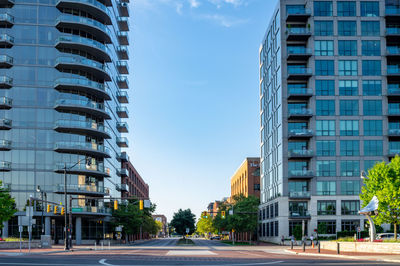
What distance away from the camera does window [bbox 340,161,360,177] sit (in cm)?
8500

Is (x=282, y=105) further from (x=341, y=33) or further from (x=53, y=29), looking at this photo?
(x=53, y=29)

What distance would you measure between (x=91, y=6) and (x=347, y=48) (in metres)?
43.3

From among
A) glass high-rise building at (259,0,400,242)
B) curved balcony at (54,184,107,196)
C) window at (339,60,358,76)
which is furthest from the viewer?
window at (339,60,358,76)

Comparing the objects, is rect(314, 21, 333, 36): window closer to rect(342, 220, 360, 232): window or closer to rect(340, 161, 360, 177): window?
rect(340, 161, 360, 177): window

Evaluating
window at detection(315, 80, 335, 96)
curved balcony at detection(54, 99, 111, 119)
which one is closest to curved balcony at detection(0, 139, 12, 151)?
curved balcony at detection(54, 99, 111, 119)

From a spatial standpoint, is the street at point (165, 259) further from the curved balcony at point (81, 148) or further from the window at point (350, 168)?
the window at point (350, 168)

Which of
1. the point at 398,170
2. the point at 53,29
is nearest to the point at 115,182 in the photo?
the point at 53,29

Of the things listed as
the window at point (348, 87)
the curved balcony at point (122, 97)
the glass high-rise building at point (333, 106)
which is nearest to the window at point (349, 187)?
the glass high-rise building at point (333, 106)

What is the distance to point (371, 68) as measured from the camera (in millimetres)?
86188

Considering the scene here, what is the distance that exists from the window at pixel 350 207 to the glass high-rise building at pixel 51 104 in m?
40.1

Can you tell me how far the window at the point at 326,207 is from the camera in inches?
Answer: 3329

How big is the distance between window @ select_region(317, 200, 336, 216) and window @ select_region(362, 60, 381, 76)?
22.5 m

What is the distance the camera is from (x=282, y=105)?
87500 millimetres

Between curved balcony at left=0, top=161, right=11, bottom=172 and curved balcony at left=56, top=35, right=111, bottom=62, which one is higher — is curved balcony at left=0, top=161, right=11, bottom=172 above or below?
below
